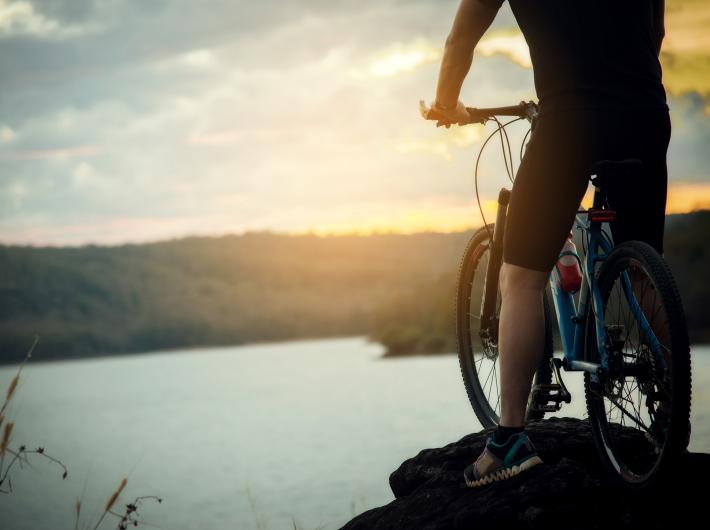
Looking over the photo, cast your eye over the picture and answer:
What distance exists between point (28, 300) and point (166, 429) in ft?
219

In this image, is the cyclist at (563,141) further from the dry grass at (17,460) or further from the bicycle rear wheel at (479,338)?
the dry grass at (17,460)

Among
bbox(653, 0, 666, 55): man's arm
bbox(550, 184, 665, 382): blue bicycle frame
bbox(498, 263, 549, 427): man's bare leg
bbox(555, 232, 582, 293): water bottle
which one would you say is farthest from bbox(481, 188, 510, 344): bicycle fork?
bbox(653, 0, 666, 55): man's arm

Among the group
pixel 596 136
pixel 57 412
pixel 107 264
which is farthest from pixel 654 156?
pixel 107 264

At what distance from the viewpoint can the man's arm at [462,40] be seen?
9.95 ft

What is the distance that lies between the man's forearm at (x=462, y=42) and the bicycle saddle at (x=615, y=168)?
689 millimetres

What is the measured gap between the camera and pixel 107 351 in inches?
4274

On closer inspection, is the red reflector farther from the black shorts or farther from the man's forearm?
the man's forearm

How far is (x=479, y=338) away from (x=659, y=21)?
201cm

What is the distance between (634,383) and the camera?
281 centimetres

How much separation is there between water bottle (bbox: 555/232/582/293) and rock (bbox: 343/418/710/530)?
657 millimetres

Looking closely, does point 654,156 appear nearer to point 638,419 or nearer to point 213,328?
point 638,419

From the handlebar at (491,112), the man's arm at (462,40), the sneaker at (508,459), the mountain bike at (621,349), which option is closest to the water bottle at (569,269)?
the mountain bike at (621,349)

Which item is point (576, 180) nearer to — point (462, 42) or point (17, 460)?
point (462, 42)

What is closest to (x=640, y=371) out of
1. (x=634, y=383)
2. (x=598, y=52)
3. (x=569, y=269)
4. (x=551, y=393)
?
(x=634, y=383)
